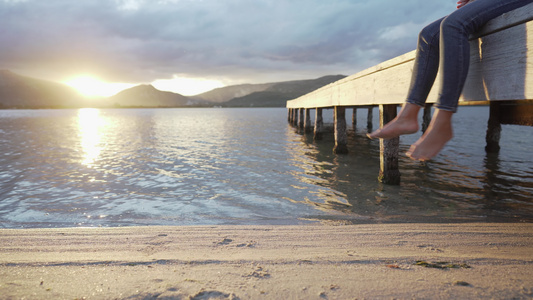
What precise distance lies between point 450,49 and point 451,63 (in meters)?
0.11

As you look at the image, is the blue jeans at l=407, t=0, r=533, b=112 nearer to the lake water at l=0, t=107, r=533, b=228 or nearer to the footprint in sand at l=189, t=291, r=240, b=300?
the footprint in sand at l=189, t=291, r=240, b=300

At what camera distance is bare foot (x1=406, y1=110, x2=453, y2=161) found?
2.27 m

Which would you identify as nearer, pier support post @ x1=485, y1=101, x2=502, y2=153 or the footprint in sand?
the footprint in sand

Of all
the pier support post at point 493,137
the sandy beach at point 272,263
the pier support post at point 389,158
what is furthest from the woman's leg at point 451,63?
the pier support post at point 493,137

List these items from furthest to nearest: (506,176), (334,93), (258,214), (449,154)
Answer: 1. (449,154)
2. (334,93)
3. (506,176)
4. (258,214)

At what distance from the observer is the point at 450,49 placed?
232 cm

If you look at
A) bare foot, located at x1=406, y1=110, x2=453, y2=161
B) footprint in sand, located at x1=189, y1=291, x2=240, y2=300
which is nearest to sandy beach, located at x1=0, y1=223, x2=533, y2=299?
footprint in sand, located at x1=189, y1=291, x2=240, y2=300

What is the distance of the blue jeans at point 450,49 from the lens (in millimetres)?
2273

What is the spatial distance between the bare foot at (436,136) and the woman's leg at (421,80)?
0.24 m

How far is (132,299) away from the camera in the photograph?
67.1 inches

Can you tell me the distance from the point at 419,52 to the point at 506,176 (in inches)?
254

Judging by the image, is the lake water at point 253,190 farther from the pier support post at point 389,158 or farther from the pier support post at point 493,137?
the pier support post at point 493,137

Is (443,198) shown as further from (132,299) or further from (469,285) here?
(132,299)


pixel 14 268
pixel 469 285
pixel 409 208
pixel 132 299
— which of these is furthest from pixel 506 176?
pixel 14 268
